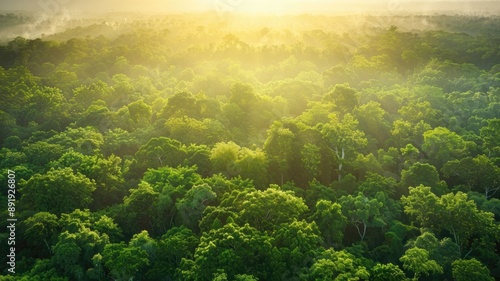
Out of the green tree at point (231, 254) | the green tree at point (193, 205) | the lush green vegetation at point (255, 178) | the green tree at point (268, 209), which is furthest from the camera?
the green tree at point (193, 205)

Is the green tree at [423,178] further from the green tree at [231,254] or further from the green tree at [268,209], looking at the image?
the green tree at [231,254]

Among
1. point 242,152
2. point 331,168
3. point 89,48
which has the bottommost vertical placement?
point 331,168

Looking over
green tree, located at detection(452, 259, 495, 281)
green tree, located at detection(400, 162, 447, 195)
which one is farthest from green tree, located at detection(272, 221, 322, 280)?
green tree, located at detection(400, 162, 447, 195)

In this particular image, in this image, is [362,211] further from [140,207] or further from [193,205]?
[140,207]

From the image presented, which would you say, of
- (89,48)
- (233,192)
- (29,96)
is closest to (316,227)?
(233,192)

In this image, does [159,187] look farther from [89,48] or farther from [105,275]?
[89,48]

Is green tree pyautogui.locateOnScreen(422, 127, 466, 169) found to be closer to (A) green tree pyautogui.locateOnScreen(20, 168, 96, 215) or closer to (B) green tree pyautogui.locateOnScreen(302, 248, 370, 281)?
(B) green tree pyautogui.locateOnScreen(302, 248, 370, 281)

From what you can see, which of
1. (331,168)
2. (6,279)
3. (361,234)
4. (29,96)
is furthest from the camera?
(29,96)

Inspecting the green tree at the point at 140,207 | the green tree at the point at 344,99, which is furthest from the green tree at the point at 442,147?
the green tree at the point at 140,207

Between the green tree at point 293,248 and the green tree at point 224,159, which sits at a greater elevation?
the green tree at point 224,159
